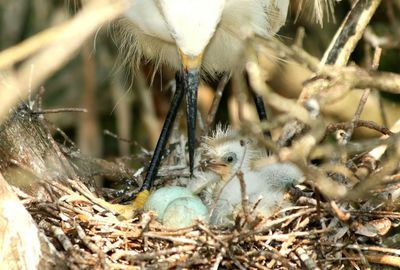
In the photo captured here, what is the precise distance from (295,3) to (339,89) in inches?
Answer: 90.5

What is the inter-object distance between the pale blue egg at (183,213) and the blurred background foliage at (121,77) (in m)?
1.07

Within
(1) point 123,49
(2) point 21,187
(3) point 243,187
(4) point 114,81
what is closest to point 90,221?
(2) point 21,187

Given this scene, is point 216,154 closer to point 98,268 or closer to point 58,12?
point 98,268

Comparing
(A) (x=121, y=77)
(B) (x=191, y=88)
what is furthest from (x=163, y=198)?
(A) (x=121, y=77)

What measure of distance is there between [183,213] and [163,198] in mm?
198

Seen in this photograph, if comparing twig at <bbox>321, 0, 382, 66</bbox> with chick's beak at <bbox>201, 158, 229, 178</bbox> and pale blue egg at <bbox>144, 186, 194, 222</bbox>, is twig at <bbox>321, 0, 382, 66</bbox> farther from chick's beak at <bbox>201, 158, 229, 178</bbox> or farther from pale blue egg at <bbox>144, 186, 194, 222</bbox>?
pale blue egg at <bbox>144, 186, 194, 222</bbox>

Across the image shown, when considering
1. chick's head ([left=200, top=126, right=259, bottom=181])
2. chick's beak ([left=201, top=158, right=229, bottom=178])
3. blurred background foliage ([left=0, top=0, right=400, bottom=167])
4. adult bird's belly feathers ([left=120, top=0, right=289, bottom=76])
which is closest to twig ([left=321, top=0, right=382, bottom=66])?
adult bird's belly feathers ([left=120, top=0, right=289, bottom=76])

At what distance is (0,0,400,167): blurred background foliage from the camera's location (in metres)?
3.98

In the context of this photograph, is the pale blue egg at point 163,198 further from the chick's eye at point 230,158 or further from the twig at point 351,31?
the twig at point 351,31

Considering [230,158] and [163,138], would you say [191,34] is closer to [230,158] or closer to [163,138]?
[230,158]

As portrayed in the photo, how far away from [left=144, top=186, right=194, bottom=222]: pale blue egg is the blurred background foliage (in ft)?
2.93

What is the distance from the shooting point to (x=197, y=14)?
282 centimetres

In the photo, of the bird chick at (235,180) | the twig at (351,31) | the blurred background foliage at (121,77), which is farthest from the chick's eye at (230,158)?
the blurred background foliage at (121,77)

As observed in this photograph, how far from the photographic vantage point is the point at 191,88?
9.80ft
